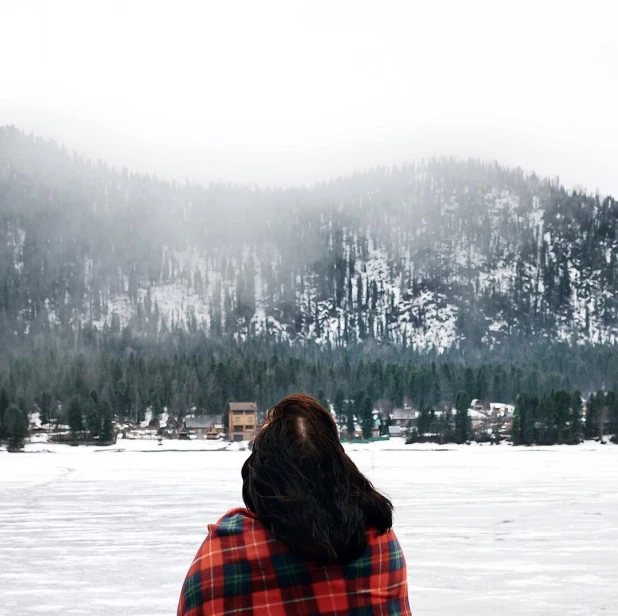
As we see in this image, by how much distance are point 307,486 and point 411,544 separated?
56.8 ft

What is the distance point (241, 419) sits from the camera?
139 m

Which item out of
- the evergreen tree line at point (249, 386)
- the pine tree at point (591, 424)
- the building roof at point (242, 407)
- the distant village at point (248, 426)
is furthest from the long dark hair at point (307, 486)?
the building roof at point (242, 407)

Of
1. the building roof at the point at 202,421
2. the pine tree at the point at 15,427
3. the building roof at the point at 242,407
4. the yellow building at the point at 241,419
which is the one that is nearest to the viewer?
the pine tree at the point at 15,427

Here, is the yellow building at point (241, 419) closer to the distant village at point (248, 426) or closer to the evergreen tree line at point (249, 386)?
the distant village at point (248, 426)

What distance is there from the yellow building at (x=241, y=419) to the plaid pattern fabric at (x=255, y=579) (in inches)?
5176

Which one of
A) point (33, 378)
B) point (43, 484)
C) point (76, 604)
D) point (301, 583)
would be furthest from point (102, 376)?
point (301, 583)

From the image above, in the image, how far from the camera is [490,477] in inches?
1812

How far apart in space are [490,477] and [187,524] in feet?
80.8

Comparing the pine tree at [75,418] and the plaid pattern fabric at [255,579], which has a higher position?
the plaid pattern fabric at [255,579]

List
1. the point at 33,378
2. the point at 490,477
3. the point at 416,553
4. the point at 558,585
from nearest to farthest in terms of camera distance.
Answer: the point at 558,585
the point at 416,553
the point at 490,477
the point at 33,378

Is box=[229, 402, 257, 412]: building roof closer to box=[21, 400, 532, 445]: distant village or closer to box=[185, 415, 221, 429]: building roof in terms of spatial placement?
box=[21, 400, 532, 445]: distant village

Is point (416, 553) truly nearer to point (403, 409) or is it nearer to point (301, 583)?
point (301, 583)

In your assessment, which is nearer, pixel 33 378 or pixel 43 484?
pixel 43 484

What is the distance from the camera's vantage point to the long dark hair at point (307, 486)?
3.44 m
